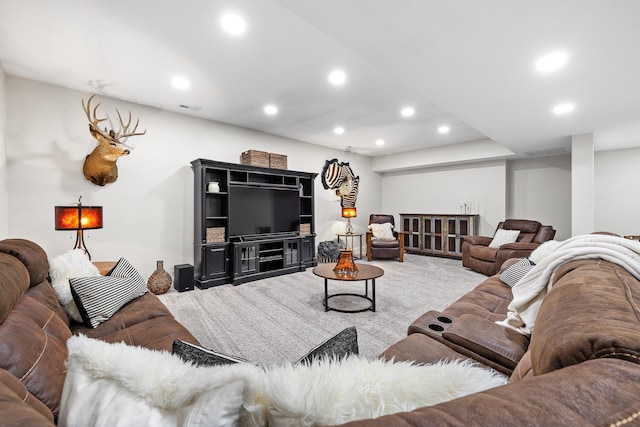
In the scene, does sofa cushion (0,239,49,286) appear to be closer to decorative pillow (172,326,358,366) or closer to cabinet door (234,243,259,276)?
decorative pillow (172,326,358,366)

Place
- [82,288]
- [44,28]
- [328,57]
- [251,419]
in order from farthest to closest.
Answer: [328,57]
[44,28]
[82,288]
[251,419]

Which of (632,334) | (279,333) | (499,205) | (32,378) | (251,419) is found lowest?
(279,333)

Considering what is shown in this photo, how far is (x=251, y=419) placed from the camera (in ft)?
1.56

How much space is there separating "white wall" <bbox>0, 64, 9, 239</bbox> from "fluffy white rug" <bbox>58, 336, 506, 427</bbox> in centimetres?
363

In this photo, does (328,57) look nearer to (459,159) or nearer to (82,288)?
(82,288)

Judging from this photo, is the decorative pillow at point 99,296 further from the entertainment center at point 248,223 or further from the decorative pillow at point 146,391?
the entertainment center at point 248,223

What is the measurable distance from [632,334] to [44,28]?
3.84m

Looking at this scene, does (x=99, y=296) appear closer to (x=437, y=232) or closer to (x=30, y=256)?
(x=30, y=256)

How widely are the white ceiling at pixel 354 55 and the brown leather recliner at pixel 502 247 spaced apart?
67.5 inches

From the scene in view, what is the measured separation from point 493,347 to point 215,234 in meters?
3.79

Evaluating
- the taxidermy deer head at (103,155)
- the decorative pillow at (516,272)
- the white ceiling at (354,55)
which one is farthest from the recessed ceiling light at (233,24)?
A: the decorative pillow at (516,272)

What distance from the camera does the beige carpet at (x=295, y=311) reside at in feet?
7.45

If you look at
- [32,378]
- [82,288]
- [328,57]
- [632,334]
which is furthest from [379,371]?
[328,57]

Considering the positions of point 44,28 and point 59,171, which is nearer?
point 44,28
